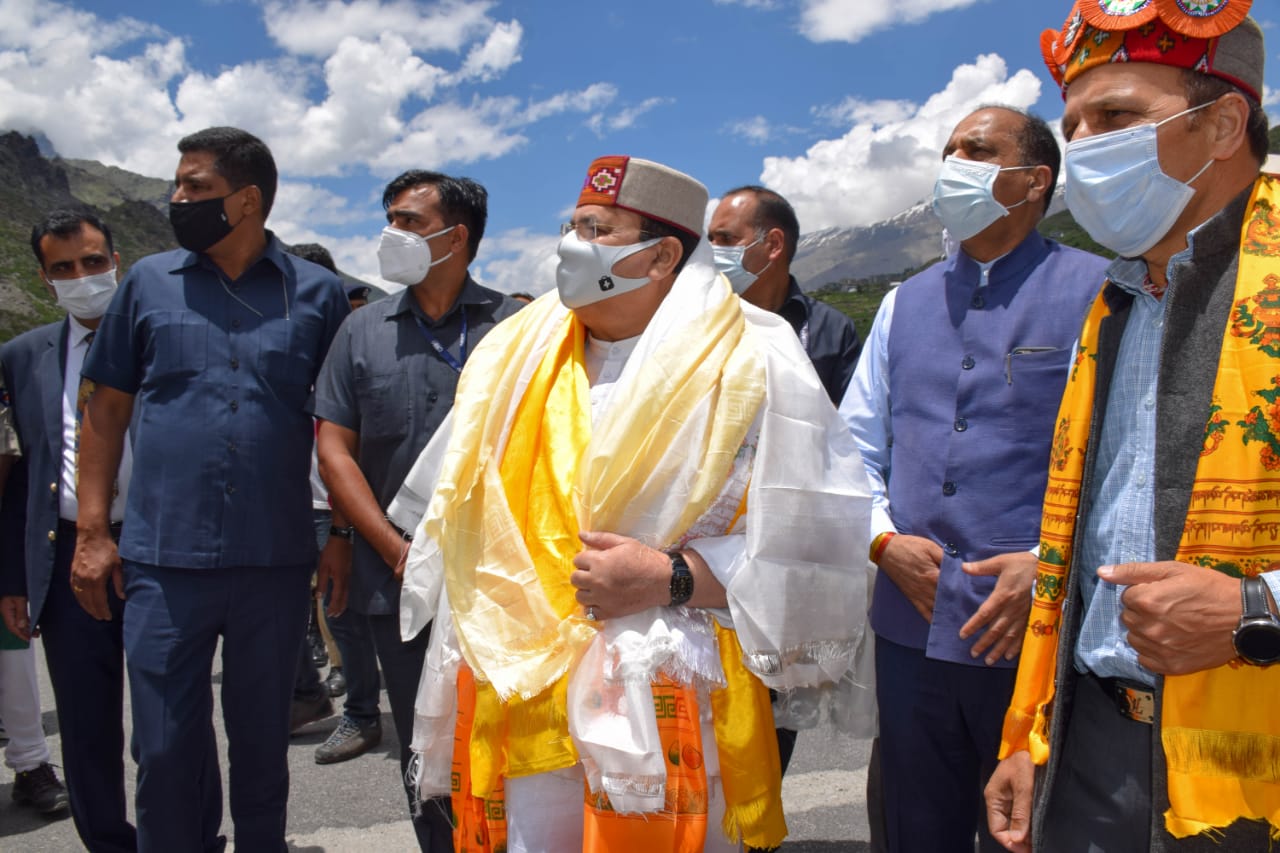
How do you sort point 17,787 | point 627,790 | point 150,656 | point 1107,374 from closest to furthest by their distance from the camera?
point 1107,374
point 627,790
point 150,656
point 17,787

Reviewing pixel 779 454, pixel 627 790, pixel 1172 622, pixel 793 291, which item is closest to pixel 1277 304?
pixel 1172 622

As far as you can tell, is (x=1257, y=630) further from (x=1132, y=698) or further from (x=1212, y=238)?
(x=1212, y=238)

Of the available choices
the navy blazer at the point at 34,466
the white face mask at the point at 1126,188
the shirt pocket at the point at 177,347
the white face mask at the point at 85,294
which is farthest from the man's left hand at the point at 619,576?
the white face mask at the point at 85,294

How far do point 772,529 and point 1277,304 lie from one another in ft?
3.26

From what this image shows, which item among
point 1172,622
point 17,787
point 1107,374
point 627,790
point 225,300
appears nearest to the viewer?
point 1172,622

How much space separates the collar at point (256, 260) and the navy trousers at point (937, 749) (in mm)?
2404

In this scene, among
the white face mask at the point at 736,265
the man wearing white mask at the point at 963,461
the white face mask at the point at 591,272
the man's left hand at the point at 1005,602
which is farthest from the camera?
the white face mask at the point at 736,265

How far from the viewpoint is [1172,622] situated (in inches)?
56.0

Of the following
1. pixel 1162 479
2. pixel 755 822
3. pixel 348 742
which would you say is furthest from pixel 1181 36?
pixel 348 742

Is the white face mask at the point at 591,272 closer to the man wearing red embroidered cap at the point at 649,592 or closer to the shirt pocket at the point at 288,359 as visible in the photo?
the man wearing red embroidered cap at the point at 649,592

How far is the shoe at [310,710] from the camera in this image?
5285mm

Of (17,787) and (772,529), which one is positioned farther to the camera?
(17,787)

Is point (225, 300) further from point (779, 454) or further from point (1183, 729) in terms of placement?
point (1183, 729)

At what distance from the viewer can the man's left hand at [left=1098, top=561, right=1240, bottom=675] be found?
1.41 metres
